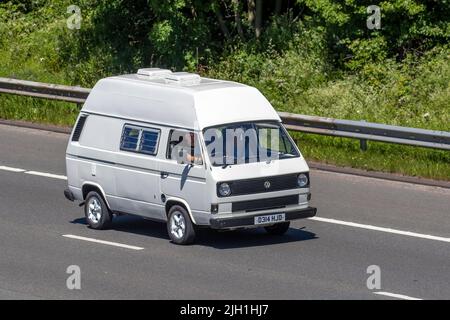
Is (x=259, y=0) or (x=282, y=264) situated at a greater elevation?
(x=259, y=0)

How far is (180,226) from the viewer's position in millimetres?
17859

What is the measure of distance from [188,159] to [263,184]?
3.52ft

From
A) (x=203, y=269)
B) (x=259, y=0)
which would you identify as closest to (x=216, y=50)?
(x=259, y=0)

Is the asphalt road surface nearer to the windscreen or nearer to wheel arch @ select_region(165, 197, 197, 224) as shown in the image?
wheel arch @ select_region(165, 197, 197, 224)

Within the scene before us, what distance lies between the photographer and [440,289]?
15.6 metres

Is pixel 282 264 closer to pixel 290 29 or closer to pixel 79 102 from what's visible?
pixel 79 102

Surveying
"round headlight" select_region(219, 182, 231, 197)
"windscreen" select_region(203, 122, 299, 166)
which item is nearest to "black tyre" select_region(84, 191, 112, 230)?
"windscreen" select_region(203, 122, 299, 166)

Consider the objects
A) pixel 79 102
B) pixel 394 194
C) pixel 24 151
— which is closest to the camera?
pixel 394 194

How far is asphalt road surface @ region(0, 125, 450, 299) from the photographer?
15594 millimetres

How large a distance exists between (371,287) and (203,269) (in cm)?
219

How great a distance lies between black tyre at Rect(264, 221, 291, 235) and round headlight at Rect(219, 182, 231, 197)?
125 centimetres

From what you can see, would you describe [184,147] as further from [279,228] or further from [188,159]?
[279,228]
